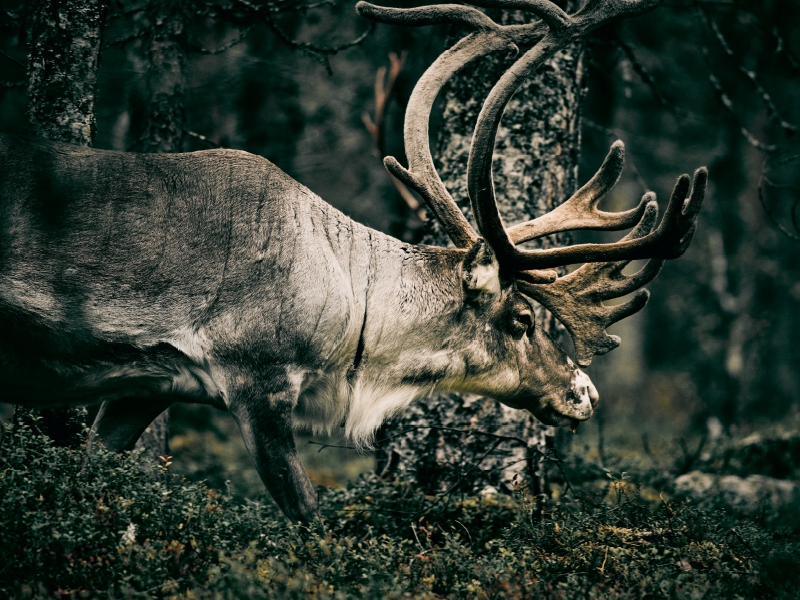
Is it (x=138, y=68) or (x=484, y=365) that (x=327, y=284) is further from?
(x=138, y=68)

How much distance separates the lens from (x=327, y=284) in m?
4.05

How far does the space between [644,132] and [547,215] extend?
16.8 metres

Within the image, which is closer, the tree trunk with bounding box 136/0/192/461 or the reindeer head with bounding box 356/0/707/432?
the reindeer head with bounding box 356/0/707/432

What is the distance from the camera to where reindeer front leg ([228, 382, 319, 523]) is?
3867mm

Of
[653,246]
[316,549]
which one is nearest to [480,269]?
[653,246]

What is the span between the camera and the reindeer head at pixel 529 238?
4.35m

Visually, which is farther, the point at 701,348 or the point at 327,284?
the point at 701,348

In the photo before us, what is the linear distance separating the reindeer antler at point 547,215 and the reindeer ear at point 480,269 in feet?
0.25

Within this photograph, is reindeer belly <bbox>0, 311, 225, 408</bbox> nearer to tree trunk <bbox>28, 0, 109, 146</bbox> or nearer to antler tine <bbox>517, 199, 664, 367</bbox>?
tree trunk <bbox>28, 0, 109, 146</bbox>

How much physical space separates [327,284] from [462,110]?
7.40 feet

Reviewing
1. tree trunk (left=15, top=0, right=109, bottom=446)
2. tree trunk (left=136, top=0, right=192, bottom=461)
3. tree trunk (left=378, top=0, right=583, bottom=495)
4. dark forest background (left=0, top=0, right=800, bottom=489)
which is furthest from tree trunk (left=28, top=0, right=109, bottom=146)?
tree trunk (left=378, top=0, right=583, bottom=495)

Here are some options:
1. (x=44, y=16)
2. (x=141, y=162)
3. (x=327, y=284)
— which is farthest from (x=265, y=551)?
(x=44, y=16)

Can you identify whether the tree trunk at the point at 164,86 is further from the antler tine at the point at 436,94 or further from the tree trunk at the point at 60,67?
the antler tine at the point at 436,94

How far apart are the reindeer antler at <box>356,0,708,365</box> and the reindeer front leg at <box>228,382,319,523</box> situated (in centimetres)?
147
